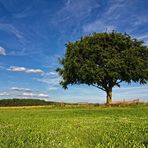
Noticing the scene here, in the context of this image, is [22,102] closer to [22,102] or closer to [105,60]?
[22,102]

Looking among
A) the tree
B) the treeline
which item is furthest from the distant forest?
the tree

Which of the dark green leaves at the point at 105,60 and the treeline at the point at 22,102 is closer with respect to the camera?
the dark green leaves at the point at 105,60

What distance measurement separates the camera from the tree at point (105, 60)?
2980 inches

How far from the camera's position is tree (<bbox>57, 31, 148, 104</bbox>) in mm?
75688

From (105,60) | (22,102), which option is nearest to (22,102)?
(22,102)

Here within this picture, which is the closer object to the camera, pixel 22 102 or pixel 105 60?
pixel 105 60

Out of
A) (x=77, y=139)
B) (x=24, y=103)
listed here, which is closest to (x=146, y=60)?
(x=24, y=103)

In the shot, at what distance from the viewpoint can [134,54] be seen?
7844cm

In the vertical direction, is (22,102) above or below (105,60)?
below

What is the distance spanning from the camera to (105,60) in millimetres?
75375

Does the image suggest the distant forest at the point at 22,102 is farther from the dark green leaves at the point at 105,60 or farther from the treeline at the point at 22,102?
the dark green leaves at the point at 105,60

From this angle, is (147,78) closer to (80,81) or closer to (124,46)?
(124,46)

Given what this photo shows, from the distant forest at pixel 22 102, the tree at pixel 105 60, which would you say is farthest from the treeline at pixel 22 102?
the tree at pixel 105 60

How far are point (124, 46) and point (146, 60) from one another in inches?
219
